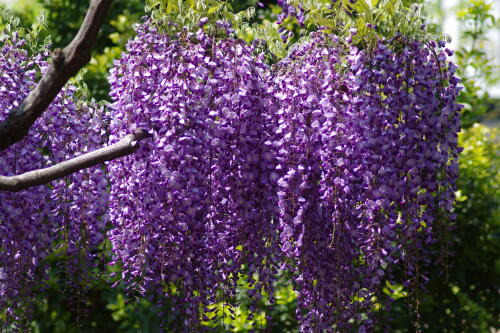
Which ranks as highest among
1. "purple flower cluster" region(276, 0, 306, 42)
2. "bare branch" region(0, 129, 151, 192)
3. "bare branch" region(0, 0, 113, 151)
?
"purple flower cluster" region(276, 0, 306, 42)

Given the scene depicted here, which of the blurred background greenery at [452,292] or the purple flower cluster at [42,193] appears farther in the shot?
the blurred background greenery at [452,292]

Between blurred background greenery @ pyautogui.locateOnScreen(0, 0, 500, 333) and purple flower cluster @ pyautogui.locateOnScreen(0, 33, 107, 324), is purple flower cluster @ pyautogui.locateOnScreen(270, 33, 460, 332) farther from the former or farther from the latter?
blurred background greenery @ pyautogui.locateOnScreen(0, 0, 500, 333)

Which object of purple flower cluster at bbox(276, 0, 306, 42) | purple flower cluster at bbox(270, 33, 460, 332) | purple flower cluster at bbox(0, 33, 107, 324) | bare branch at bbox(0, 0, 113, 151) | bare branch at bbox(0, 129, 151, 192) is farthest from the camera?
purple flower cluster at bbox(0, 33, 107, 324)

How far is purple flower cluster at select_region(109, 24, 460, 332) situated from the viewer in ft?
10.5

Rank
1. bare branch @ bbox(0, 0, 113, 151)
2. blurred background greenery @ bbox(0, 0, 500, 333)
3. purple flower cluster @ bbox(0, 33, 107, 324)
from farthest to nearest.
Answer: blurred background greenery @ bbox(0, 0, 500, 333) → purple flower cluster @ bbox(0, 33, 107, 324) → bare branch @ bbox(0, 0, 113, 151)

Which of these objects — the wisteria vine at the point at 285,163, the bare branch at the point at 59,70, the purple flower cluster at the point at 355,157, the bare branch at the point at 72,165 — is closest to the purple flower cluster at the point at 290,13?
the wisteria vine at the point at 285,163

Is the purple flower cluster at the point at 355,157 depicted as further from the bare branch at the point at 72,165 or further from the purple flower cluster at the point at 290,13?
the bare branch at the point at 72,165

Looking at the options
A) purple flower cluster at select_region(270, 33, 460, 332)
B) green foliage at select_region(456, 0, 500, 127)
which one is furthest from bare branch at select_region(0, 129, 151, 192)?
green foliage at select_region(456, 0, 500, 127)

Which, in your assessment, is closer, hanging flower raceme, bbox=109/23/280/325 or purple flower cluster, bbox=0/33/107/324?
hanging flower raceme, bbox=109/23/280/325

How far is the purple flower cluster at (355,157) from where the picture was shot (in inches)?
126

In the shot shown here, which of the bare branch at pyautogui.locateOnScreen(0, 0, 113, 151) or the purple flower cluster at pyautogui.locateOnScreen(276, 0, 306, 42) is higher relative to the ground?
the purple flower cluster at pyautogui.locateOnScreen(276, 0, 306, 42)

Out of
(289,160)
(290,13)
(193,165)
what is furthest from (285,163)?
(290,13)

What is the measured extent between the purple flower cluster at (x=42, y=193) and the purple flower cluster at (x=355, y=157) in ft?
3.59

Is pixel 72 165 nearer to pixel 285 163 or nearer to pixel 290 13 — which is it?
pixel 285 163
